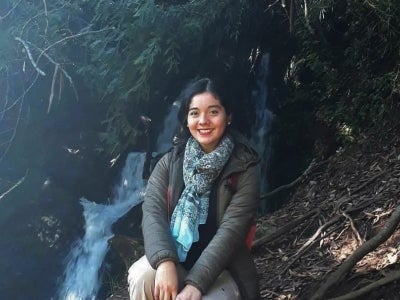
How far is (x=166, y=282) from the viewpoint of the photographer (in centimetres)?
257

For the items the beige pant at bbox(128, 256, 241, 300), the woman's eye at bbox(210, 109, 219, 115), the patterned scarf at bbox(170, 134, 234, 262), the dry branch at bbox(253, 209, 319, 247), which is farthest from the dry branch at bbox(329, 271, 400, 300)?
the dry branch at bbox(253, 209, 319, 247)

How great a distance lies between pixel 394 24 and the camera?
5.30m

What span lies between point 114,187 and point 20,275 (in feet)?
6.25

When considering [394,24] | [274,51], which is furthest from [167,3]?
[394,24]

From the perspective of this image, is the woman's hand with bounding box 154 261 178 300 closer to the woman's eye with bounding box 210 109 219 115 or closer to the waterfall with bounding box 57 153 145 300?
the woman's eye with bounding box 210 109 219 115

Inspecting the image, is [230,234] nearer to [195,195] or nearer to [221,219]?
[221,219]

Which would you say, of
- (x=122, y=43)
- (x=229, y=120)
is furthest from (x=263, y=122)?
(x=229, y=120)

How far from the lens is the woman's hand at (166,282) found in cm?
257

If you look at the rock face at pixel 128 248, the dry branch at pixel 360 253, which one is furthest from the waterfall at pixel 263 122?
the dry branch at pixel 360 253

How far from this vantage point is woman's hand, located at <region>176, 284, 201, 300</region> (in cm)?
254

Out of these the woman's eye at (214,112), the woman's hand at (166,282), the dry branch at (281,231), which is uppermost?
the woman's eye at (214,112)

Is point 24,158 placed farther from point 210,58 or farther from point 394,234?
point 394,234

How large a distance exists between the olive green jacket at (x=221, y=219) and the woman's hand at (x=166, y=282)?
39 millimetres

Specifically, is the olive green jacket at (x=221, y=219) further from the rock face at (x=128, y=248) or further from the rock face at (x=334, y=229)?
the rock face at (x=128, y=248)
